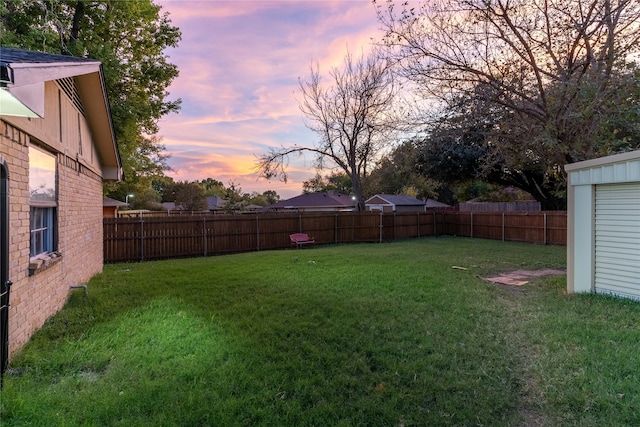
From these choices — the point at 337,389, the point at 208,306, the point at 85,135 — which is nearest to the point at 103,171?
the point at 85,135

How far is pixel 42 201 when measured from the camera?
477cm

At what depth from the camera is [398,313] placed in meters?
5.35

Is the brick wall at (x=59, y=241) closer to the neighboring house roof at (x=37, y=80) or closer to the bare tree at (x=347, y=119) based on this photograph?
the neighboring house roof at (x=37, y=80)

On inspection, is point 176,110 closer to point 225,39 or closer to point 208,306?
point 225,39

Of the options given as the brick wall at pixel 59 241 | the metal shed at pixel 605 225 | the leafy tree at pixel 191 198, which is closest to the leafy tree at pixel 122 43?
the brick wall at pixel 59 241

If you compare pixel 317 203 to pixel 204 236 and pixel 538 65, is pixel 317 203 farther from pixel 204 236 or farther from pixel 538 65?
pixel 538 65

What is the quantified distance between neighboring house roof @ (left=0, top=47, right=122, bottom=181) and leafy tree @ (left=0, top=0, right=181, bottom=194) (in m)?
5.20

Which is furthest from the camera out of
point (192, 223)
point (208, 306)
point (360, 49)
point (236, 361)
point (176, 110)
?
point (360, 49)

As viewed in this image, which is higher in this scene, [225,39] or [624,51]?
[225,39]

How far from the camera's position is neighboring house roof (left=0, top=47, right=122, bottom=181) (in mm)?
2684

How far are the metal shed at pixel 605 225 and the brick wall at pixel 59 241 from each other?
8126 millimetres

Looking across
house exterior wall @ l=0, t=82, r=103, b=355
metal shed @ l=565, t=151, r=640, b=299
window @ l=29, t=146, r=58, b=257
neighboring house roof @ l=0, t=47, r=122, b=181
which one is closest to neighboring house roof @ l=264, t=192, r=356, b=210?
house exterior wall @ l=0, t=82, r=103, b=355

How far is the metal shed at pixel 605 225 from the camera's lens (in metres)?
5.68

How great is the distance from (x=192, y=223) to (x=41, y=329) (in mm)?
9371
